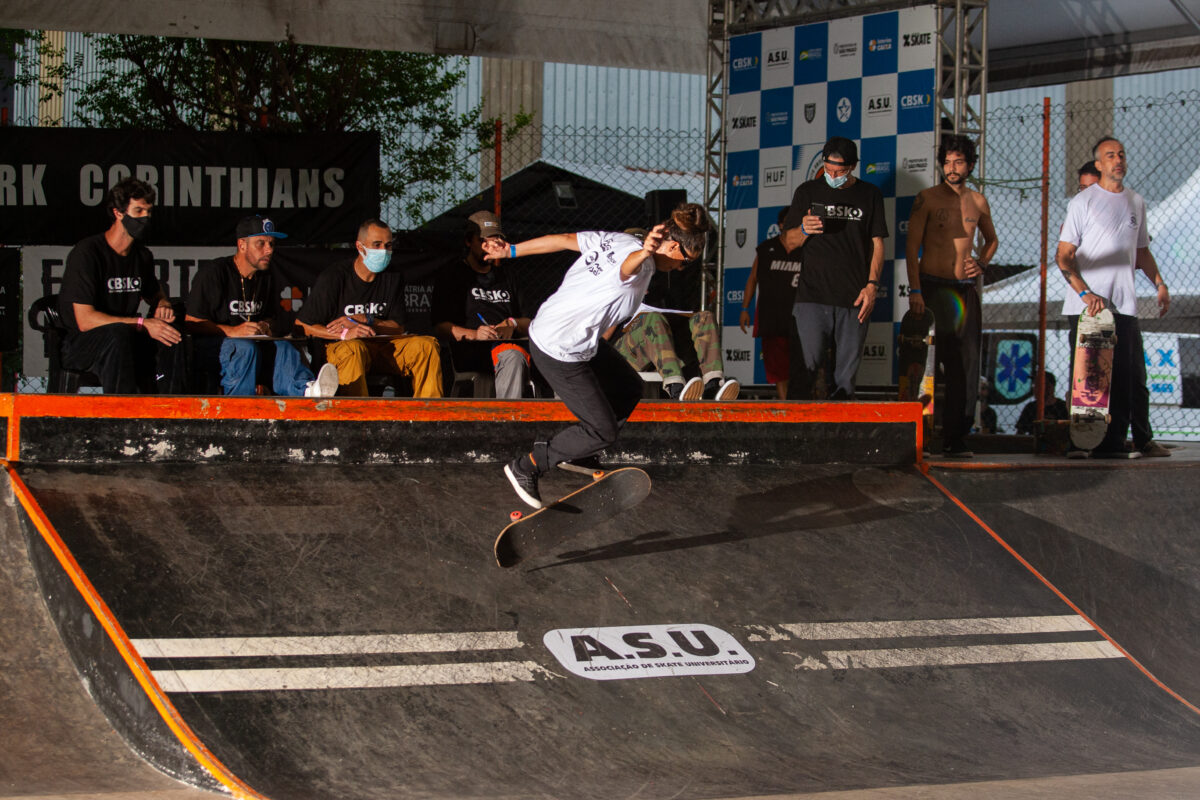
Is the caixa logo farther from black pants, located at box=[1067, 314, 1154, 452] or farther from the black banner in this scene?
the black banner

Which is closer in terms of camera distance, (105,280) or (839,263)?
(105,280)

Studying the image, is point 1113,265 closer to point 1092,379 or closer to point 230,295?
point 1092,379

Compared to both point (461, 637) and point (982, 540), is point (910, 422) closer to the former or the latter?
point (982, 540)

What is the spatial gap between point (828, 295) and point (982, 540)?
1947mm

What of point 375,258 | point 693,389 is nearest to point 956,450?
point 693,389

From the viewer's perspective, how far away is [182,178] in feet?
26.2

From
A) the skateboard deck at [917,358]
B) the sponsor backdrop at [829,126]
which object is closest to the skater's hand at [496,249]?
the skateboard deck at [917,358]

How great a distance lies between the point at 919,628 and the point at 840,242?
287 cm

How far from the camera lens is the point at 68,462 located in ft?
14.7

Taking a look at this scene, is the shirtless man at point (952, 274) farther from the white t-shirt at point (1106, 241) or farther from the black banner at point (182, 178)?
the black banner at point (182, 178)

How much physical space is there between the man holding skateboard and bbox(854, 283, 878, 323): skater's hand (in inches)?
50.1

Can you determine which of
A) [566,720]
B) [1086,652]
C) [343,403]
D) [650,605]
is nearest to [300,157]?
[343,403]

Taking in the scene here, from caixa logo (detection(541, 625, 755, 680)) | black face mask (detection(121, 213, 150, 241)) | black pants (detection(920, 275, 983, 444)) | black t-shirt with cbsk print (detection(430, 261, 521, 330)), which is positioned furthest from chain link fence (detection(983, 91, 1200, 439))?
black face mask (detection(121, 213, 150, 241))

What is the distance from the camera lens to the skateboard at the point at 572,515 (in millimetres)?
4223
